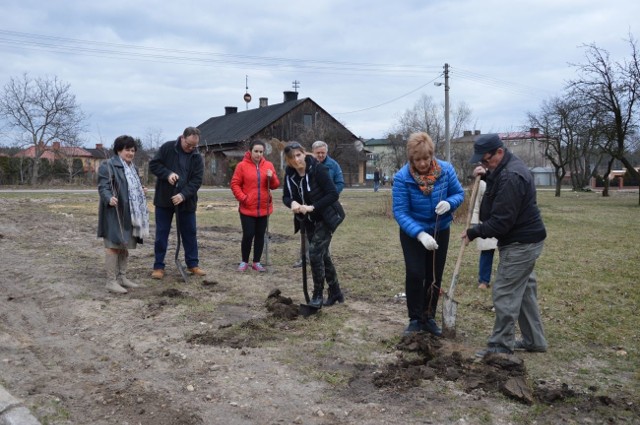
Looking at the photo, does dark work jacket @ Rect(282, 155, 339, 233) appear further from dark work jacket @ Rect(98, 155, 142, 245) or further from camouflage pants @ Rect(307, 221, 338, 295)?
dark work jacket @ Rect(98, 155, 142, 245)

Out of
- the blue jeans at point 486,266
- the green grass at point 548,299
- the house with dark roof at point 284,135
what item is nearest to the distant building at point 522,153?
the house with dark roof at point 284,135

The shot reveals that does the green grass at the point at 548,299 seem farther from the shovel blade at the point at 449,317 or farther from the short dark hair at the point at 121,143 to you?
the short dark hair at the point at 121,143

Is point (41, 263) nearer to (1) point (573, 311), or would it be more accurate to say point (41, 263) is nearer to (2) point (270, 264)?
(2) point (270, 264)

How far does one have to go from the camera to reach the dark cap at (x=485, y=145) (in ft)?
14.8

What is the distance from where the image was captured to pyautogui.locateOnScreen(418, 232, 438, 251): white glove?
4824 millimetres

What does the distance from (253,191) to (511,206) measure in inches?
163

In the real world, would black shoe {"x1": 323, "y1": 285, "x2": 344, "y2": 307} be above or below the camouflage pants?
below

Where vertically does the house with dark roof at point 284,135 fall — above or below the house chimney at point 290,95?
below

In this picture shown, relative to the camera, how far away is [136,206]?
679 centimetres

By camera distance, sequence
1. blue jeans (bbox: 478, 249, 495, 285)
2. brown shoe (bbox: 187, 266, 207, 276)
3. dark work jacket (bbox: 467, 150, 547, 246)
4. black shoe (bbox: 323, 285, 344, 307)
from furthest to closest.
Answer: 1. brown shoe (bbox: 187, 266, 207, 276)
2. blue jeans (bbox: 478, 249, 495, 285)
3. black shoe (bbox: 323, 285, 344, 307)
4. dark work jacket (bbox: 467, 150, 547, 246)

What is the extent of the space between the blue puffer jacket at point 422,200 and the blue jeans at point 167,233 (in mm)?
3421

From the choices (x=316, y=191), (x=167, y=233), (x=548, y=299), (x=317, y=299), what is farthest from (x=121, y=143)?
(x=548, y=299)

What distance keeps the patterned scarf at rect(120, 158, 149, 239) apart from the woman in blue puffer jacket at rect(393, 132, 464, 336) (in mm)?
3229

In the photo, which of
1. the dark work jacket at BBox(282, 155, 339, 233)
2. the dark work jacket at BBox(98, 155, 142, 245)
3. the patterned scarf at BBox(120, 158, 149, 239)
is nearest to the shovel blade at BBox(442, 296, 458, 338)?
the dark work jacket at BBox(282, 155, 339, 233)
